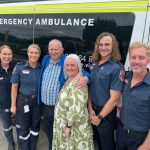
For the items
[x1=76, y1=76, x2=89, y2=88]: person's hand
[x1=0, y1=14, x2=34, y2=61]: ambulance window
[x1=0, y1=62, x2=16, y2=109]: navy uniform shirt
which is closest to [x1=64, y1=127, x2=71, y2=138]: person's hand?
[x1=76, y1=76, x2=89, y2=88]: person's hand

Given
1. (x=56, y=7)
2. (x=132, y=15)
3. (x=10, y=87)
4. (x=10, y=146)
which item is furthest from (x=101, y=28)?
(x=10, y=146)

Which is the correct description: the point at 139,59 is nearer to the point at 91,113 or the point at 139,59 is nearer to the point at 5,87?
the point at 91,113

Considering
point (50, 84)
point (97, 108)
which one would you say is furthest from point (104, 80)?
point (50, 84)

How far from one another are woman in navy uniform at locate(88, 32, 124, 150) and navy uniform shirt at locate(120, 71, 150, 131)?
0.22m

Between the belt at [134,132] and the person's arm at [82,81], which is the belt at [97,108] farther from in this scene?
the belt at [134,132]

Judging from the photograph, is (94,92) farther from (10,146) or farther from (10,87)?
(10,146)

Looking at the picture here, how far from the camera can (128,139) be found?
107 inches

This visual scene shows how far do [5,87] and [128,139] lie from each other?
1965mm

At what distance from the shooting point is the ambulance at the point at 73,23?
130 inches

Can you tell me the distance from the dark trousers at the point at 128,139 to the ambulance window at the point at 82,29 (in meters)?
0.98

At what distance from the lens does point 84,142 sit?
308cm

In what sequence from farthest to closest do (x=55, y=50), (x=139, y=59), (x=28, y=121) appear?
(x=28, y=121) < (x=55, y=50) < (x=139, y=59)

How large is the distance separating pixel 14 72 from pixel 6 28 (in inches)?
49.1

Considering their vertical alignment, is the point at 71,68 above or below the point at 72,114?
above
